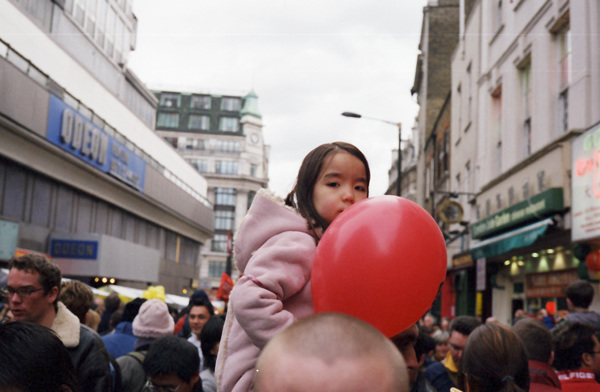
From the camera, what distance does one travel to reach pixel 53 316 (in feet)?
13.1

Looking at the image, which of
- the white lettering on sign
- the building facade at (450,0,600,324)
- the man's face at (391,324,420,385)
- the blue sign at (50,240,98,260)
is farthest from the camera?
the blue sign at (50,240,98,260)

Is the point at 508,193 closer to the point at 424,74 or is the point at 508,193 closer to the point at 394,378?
the point at 394,378

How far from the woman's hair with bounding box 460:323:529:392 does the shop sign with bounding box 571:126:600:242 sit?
343 inches

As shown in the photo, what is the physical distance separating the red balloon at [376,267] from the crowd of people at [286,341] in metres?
0.16

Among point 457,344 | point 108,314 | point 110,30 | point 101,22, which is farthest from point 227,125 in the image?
point 457,344

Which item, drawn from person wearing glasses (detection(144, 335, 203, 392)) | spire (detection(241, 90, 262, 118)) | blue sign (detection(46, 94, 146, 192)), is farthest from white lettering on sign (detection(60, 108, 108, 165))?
spire (detection(241, 90, 262, 118))

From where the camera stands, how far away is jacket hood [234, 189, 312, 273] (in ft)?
8.02

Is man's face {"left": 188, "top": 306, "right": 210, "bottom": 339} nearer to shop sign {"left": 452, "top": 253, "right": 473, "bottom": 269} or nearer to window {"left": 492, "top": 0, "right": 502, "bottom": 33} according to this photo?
shop sign {"left": 452, "top": 253, "right": 473, "bottom": 269}

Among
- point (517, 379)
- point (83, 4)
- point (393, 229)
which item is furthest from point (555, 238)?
point (83, 4)

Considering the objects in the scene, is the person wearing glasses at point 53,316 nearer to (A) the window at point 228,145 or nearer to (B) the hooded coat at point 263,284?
(B) the hooded coat at point 263,284

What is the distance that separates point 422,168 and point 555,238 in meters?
27.1

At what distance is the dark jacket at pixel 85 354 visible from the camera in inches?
151

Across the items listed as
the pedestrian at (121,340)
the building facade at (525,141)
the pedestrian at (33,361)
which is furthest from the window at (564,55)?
the pedestrian at (33,361)

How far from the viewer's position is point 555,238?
14.5 m
